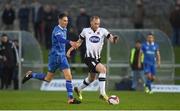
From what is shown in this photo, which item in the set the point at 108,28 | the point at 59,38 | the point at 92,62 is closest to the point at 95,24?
the point at 92,62

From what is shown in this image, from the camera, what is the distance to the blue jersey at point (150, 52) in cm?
3034

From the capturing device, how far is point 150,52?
30469 mm

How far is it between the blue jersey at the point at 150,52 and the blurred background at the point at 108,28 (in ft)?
5.93

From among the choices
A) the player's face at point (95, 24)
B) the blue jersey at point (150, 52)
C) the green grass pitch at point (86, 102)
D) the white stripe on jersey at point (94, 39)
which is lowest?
the green grass pitch at point (86, 102)

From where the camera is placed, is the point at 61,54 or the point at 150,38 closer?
the point at 61,54

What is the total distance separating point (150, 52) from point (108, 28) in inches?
477

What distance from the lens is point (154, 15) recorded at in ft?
142

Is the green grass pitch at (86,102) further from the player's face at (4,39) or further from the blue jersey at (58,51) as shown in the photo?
the player's face at (4,39)

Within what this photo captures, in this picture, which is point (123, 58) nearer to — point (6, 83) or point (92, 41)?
point (6, 83)

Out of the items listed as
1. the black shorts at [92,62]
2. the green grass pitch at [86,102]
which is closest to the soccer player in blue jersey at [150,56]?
the green grass pitch at [86,102]

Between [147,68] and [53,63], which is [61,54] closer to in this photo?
[53,63]

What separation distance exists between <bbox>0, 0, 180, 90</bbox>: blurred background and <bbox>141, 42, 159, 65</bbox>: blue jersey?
5.93 ft

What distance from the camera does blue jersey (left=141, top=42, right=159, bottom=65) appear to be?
30.3m

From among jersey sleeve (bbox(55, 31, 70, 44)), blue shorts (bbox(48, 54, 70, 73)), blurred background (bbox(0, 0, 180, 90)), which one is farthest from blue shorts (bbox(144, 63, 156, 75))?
jersey sleeve (bbox(55, 31, 70, 44))
